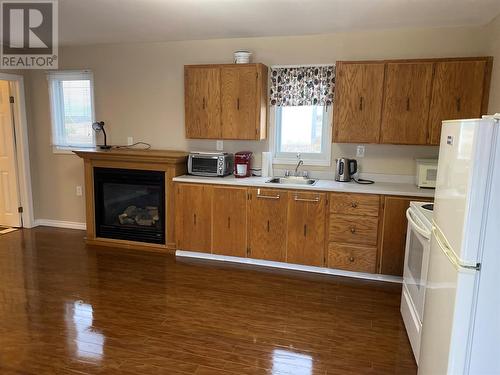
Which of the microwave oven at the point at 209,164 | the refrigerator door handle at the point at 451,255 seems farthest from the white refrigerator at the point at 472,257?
the microwave oven at the point at 209,164

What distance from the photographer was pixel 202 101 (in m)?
A: 4.04

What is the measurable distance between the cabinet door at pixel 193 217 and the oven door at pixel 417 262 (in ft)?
6.78

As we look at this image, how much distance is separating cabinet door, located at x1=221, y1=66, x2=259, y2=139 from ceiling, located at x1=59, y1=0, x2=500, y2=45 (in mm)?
450

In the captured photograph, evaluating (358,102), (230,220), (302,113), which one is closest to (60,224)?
(230,220)

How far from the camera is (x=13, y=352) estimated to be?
93.0 inches

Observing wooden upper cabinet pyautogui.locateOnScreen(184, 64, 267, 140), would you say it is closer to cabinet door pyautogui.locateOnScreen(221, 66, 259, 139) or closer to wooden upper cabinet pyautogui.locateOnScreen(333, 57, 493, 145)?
cabinet door pyautogui.locateOnScreen(221, 66, 259, 139)

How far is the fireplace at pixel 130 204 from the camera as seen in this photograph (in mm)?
4266

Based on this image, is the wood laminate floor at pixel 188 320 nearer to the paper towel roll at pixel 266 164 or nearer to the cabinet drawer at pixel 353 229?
the cabinet drawer at pixel 353 229

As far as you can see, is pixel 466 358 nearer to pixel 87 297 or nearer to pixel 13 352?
pixel 13 352

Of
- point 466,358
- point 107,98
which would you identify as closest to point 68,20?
point 107,98

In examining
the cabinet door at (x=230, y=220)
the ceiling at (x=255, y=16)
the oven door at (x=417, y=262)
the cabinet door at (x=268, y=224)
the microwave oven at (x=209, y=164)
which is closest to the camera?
the oven door at (x=417, y=262)

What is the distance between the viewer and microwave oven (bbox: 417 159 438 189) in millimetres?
3494

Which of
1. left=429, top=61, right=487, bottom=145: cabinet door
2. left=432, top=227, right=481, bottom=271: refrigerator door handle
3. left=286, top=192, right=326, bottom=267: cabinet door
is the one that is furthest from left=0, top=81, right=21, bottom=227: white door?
left=432, top=227, right=481, bottom=271: refrigerator door handle

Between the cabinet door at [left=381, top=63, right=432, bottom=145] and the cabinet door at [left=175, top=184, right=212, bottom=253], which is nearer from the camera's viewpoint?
the cabinet door at [left=381, top=63, right=432, bottom=145]
